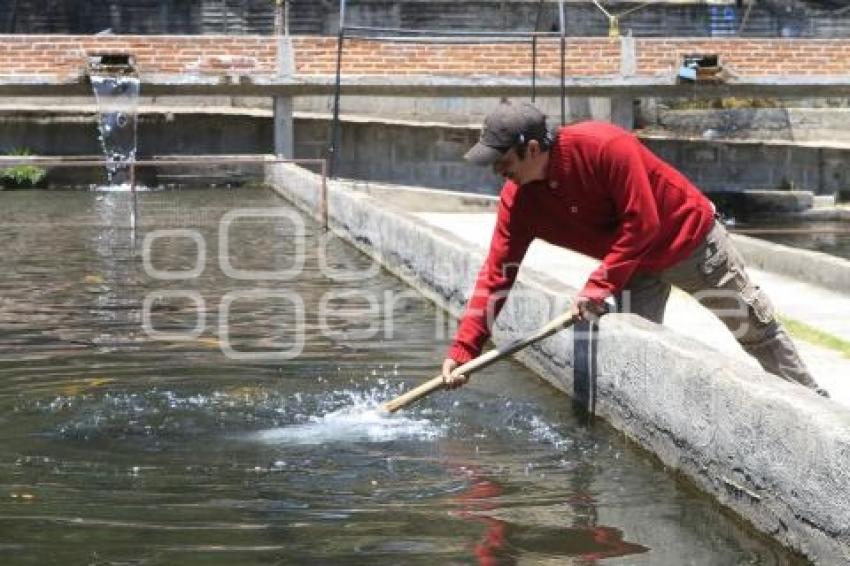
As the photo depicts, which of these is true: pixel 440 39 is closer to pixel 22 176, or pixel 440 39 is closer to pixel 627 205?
pixel 22 176

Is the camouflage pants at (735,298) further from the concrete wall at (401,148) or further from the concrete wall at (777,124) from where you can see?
the concrete wall at (777,124)

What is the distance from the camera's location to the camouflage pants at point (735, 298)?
667 cm

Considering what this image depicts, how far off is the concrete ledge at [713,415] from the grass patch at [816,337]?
64.0 inches

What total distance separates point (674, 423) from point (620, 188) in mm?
1058

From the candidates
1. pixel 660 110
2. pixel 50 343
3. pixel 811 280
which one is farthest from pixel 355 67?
pixel 50 343

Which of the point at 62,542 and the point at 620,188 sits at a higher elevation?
the point at 620,188

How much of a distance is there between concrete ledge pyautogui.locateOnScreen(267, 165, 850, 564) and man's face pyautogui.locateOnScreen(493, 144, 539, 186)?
1.00 m

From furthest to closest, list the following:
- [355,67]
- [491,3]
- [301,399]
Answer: [491,3] < [355,67] < [301,399]

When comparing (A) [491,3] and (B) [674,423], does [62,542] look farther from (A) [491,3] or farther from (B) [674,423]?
(A) [491,3]

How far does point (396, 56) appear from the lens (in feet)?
89.9

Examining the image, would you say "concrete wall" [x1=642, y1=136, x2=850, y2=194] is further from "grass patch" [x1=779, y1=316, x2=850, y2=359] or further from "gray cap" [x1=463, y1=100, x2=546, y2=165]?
"gray cap" [x1=463, y1=100, x2=546, y2=165]

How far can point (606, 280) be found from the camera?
6.38 meters

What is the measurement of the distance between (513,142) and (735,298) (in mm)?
1466

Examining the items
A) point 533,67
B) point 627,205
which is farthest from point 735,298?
point 533,67
